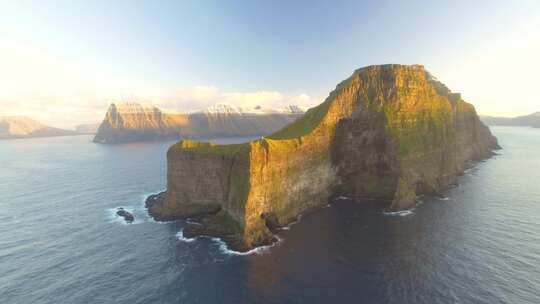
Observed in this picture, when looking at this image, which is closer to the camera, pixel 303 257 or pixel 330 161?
pixel 303 257

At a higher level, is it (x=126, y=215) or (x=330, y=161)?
(x=330, y=161)

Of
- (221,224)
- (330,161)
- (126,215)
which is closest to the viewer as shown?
(221,224)

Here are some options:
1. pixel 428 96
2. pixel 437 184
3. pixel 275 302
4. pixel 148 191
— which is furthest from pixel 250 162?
pixel 428 96

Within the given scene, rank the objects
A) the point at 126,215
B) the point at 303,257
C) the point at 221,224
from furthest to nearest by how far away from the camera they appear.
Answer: the point at 126,215, the point at 221,224, the point at 303,257

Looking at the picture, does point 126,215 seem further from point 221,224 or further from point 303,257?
point 303,257

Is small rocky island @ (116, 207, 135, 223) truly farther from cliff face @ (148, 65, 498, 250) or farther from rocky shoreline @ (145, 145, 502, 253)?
cliff face @ (148, 65, 498, 250)

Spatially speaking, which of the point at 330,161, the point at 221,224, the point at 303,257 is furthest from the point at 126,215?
the point at 330,161

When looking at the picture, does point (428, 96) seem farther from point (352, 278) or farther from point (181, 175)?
point (181, 175)

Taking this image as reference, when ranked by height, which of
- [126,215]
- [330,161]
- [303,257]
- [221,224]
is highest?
[330,161]
